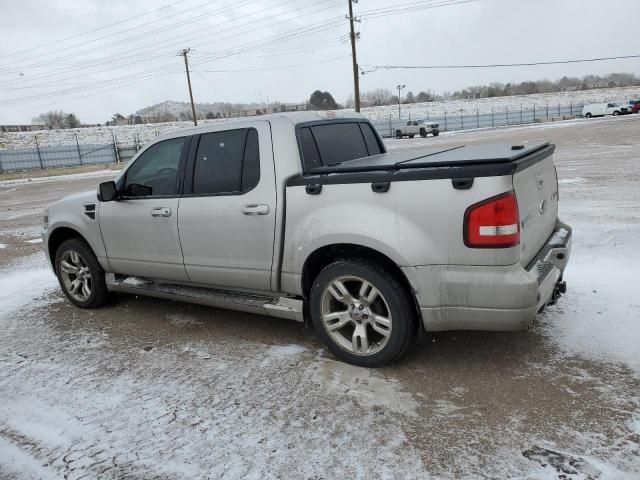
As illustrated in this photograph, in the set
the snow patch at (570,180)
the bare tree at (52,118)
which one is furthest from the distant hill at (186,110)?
the snow patch at (570,180)

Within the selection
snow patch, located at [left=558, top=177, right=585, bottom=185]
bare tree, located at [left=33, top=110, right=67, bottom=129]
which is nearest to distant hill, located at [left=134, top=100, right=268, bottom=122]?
bare tree, located at [left=33, top=110, right=67, bottom=129]

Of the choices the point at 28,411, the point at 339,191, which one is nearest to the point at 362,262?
the point at 339,191

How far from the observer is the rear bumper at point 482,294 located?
3016 mm

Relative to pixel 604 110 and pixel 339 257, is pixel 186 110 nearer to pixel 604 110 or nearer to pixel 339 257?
pixel 604 110

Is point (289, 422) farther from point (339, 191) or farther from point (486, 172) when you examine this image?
point (486, 172)

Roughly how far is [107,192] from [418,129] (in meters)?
46.5

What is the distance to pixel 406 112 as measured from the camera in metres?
90.3

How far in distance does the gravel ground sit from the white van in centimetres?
5802

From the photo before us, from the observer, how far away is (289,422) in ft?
9.91

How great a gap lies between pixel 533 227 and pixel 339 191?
A: 4.29 ft

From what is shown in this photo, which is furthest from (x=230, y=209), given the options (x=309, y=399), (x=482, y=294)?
(x=482, y=294)

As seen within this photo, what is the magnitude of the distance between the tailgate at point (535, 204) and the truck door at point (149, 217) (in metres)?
2.73

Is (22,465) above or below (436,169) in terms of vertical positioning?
below

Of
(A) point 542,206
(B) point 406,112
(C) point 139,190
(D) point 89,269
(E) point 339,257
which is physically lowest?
(D) point 89,269
